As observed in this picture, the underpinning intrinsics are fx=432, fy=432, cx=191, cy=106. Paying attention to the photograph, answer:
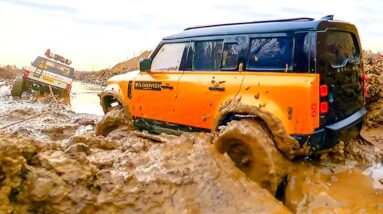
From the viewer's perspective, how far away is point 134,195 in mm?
3928

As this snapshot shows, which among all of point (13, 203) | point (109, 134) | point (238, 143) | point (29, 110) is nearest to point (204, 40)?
point (238, 143)

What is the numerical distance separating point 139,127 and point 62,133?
13.7 feet

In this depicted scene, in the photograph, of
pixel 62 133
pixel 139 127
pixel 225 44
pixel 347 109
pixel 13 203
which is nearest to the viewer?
pixel 13 203

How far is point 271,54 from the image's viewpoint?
5047mm

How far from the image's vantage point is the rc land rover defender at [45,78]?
1853cm

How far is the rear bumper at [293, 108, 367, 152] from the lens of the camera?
181 inches

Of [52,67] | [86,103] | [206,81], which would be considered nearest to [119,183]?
[206,81]

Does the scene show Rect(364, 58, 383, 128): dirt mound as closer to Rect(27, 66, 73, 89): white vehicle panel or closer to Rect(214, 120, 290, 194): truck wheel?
Rect(214, 120, 290, 194): truck wheel

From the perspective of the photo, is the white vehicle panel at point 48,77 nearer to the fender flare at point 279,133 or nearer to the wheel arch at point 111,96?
the wheel arch at point 111,96

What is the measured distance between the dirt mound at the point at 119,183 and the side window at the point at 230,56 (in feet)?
4.38

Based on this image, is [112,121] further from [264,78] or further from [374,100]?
[374,100]

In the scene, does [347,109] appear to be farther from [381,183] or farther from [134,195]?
[134,195]

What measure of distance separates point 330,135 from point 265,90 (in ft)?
2.87

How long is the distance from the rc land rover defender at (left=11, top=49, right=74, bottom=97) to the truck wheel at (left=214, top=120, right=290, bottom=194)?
594 inches
